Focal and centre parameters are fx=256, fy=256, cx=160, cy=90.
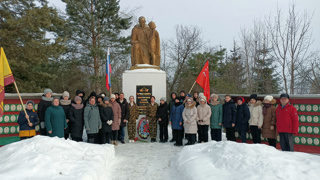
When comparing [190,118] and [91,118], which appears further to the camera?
[190,118]

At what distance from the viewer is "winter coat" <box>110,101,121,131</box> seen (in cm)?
758

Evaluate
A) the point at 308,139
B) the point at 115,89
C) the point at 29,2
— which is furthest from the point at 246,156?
the point at 115,89

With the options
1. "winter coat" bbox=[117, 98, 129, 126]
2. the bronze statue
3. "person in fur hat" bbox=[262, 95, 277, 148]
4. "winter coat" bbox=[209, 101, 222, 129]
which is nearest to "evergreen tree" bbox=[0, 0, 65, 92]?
the bronze statue

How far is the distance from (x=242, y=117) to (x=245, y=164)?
3058 mm

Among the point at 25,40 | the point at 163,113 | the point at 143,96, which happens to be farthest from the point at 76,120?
the point at 25,40

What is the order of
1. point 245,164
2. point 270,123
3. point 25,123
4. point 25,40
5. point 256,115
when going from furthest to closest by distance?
point 25,40 < point 256,115 < point 270,123 < point 25,123 < point 245,164

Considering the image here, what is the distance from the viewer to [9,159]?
4.26m

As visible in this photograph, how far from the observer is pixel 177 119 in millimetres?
7547

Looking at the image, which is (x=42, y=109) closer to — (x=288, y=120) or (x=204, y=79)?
(x=204, y=79)

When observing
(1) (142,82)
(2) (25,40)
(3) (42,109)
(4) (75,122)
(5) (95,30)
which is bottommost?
(4) (75,122)

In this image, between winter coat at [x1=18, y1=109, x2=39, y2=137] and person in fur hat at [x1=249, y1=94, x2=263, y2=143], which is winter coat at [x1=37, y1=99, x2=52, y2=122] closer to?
winter coat at [x1=18, y1=109, x2=39, y2=137]

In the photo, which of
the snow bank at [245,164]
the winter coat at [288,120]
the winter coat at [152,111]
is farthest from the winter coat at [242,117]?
the winter coat at [152,111]

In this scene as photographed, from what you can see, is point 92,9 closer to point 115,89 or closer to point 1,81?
point 115,89

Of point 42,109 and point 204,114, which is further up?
point 42,109
